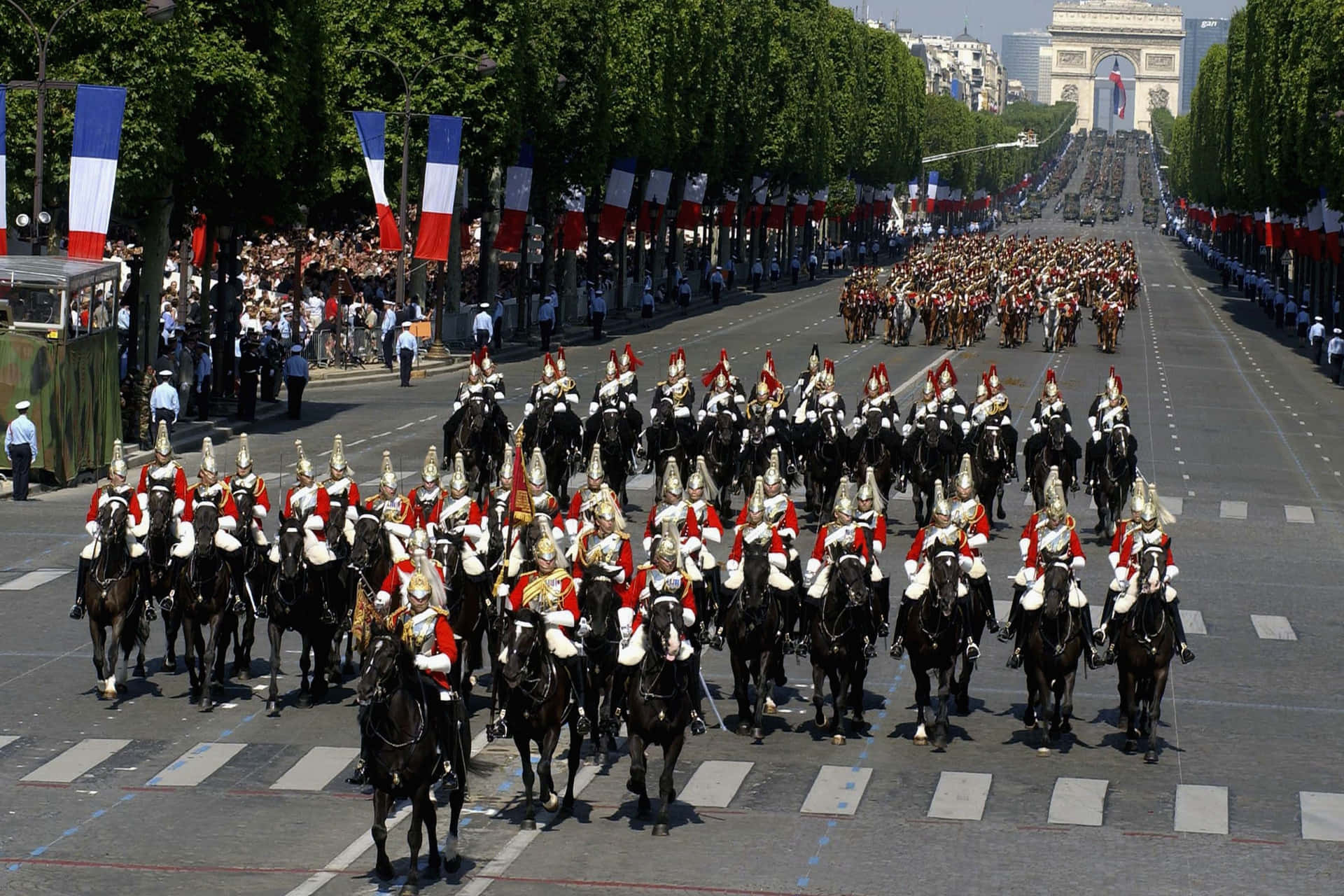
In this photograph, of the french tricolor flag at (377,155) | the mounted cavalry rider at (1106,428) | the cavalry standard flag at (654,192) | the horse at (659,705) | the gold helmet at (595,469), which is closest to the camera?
the horse at (659,705)

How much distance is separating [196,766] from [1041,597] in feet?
25.2

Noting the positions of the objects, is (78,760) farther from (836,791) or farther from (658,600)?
(836,791)

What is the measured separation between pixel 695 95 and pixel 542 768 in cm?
7532

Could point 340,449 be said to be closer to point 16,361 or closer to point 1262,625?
point 1262,625

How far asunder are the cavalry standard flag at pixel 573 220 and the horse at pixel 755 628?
5378cm

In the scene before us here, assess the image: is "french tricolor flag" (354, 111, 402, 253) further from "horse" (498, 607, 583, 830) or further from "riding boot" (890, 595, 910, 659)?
"horse" (498, 607, 583, 830)

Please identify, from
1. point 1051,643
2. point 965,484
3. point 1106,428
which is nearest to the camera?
point 1051,643

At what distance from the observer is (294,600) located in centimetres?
2230

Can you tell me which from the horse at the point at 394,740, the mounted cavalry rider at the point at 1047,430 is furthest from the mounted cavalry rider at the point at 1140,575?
the mounted cavalry rider at the point at 1047,430

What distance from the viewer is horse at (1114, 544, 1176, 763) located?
21094mm

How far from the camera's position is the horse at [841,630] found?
21312mm

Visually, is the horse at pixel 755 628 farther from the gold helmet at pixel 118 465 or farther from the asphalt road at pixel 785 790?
the gold helmet at pixel 118 465

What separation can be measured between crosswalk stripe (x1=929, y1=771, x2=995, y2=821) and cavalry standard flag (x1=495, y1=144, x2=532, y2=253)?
48271 millimetres

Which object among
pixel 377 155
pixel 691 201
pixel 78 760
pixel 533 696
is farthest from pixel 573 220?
pixel 533 696
